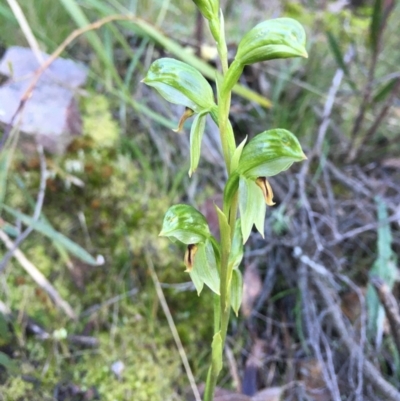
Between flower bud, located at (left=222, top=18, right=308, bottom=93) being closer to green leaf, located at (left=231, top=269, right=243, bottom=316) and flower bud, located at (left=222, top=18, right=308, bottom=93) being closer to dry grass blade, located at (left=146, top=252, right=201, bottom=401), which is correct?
green leaf, located at (left=231, top=269, right=243, bottom=316)

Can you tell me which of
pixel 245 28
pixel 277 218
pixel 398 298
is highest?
pixel 245 28

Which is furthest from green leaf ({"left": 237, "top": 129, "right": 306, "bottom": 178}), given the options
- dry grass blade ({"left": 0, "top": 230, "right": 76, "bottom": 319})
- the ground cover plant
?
dry grass blade ({"left": 0, "top": 230, "right": 76, "bottom": 319})

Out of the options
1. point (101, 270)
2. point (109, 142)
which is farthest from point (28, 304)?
point (109, 142)

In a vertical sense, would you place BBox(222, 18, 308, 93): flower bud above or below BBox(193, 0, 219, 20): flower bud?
below

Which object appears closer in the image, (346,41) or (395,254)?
(395,254)

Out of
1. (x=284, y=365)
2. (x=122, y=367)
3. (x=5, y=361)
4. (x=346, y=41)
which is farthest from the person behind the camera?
(x=346, y=41)

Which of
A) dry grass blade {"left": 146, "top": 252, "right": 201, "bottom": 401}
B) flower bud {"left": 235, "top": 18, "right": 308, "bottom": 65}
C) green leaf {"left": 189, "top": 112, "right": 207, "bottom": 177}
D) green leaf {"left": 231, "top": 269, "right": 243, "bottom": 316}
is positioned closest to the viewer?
flower bud {"left": 235, "top": 18, "right": 308, "bottom": 65}

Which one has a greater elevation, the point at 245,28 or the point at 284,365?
the point at 245,28

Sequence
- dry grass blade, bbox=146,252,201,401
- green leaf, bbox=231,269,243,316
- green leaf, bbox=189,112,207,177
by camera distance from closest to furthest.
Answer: green leaf, bbox=189,112,207,177
green leaf, bbox=231,269,243,316
dry grass blade, bbox=146,252,201,401

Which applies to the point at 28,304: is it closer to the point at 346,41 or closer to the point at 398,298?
the point at 398,298
